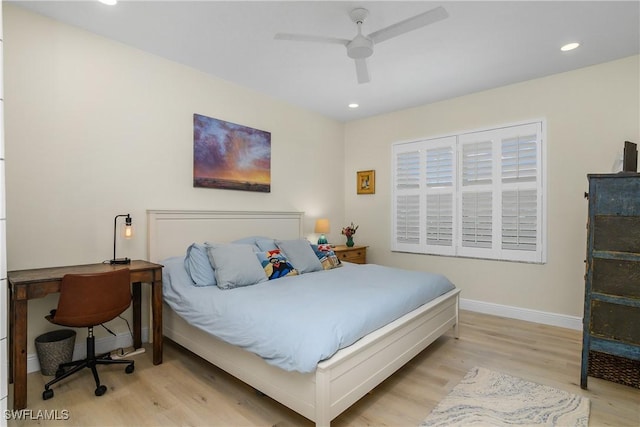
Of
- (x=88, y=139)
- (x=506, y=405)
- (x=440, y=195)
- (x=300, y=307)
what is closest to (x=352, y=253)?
(x=440, y=195)

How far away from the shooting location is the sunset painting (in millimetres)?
3637

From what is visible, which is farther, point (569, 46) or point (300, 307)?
point (569, 46)

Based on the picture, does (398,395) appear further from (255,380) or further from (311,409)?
(255,380)

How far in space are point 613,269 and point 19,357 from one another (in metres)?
3.94

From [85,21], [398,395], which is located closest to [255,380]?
[398,395]

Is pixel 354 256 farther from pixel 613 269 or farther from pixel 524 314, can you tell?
pixel 613 269

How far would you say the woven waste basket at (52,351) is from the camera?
2527 millimetres

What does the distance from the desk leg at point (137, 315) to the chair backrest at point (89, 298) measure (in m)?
0.70

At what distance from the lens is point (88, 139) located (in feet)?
9.45

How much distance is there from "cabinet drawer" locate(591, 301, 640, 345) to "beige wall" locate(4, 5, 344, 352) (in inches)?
138

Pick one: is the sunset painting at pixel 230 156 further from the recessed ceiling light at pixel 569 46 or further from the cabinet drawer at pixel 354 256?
the recessed ceiling light at pixel 569 46

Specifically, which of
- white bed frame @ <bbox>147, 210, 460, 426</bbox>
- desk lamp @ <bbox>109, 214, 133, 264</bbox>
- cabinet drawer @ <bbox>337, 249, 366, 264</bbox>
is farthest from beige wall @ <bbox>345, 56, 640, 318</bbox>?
desk lamp @ <bbox>109, 214, 133, 264</bbox>

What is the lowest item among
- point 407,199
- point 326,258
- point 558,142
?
point 326,258

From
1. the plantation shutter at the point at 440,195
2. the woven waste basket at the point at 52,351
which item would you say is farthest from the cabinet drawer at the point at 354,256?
the woven waste basket at the point at 52,351
